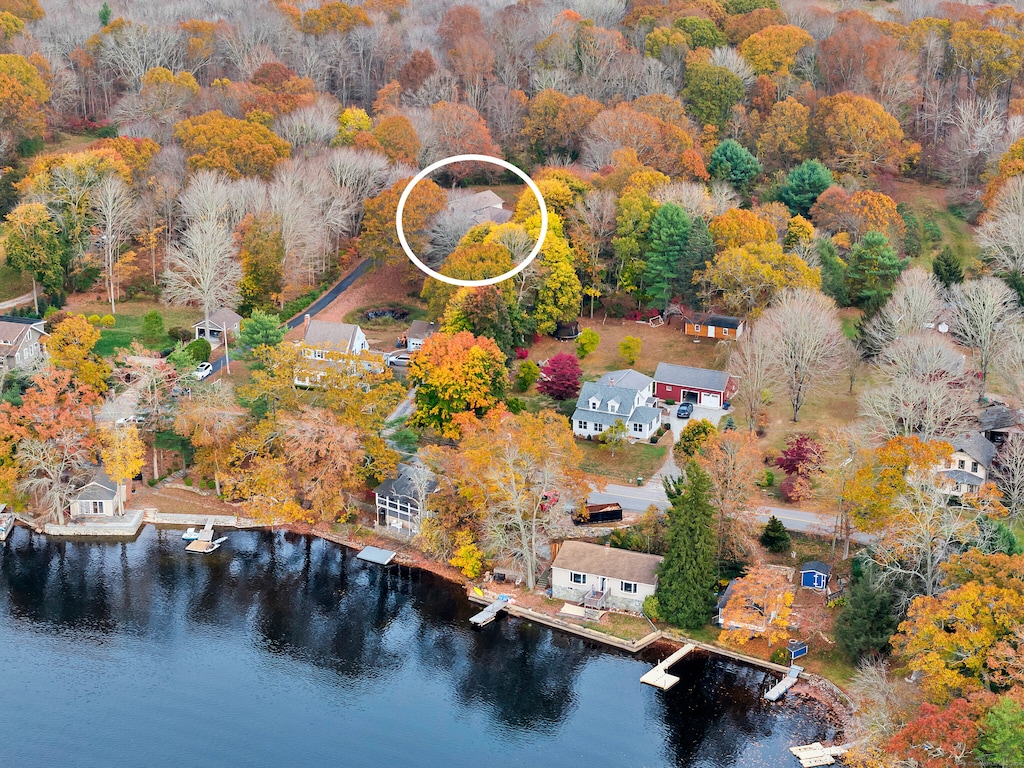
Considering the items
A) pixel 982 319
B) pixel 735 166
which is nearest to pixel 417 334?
pixel 735 166

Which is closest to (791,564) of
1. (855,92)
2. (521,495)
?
(521,495)

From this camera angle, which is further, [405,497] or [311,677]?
[405,497]

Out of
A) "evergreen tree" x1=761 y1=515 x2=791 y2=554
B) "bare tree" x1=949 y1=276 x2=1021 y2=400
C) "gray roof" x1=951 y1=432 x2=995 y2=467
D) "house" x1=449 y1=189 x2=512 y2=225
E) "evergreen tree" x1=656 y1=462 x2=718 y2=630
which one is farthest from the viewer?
"house" x1=449 y1=189 x2=512 y2=225

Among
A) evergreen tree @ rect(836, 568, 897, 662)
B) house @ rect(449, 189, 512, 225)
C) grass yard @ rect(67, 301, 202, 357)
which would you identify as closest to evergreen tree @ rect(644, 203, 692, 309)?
house @ rect(449, 189, 512, 225)

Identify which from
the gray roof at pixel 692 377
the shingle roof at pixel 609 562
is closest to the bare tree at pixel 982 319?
the gray roof at pixel 692 377

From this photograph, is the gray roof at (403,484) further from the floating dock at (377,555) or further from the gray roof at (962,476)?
the gray roof at (962,476)

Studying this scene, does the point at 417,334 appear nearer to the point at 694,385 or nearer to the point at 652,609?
the point at 694,385

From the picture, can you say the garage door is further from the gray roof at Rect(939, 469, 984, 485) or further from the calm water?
the calm water
